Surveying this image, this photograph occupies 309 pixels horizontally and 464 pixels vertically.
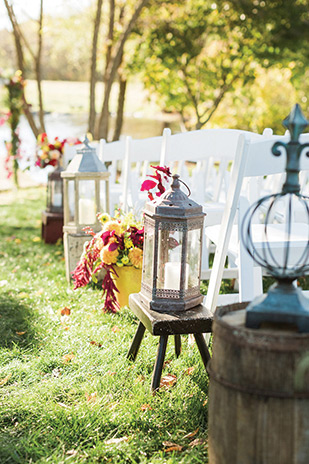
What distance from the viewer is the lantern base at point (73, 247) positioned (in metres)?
4.16

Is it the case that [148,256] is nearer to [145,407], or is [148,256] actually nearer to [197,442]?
[145,407]

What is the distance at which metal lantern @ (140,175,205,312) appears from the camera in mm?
2463

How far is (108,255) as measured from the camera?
3.37 meters

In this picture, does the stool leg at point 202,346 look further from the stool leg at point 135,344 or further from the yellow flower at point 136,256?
the yellow flower at point 136,256

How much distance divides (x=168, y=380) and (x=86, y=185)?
1875 mm

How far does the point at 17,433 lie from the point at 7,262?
2844 millimetres

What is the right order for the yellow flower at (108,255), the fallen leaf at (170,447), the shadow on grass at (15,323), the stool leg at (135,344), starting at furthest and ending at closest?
1. the yellow flower at (108,255)
2. the shadow on grass at (15,323)
3. the stool leg at (135,344)
4. the fallen leaf at (170,447)

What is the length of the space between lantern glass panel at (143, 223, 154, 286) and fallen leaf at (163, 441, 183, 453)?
27.9 inches

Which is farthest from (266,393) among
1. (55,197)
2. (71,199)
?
(55,197)

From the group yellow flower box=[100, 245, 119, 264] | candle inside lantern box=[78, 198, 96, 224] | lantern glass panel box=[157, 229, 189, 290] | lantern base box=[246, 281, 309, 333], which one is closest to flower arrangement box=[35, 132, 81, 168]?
candle inside lantern box=[78, 198, 96, 224]

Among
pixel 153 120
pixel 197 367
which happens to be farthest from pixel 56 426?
pixel 153 120

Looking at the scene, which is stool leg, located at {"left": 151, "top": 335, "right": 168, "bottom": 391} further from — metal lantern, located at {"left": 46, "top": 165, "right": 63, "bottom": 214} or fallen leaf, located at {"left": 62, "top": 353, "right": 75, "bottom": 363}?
metal lantern, located at {"left": 46, "top": 165, "right": 63, "bottom": 214}

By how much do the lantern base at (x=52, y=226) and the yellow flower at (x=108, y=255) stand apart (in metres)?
2.22

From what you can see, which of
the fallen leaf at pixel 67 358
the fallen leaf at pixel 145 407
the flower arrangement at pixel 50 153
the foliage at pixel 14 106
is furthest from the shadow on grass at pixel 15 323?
the foliage at pixel 14 106
